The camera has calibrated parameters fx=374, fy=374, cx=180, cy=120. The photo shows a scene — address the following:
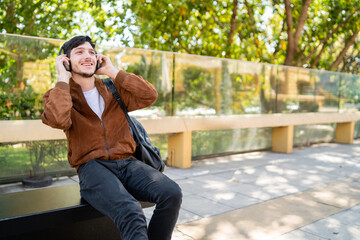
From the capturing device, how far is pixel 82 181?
2857 mm

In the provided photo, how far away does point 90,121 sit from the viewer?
297cm

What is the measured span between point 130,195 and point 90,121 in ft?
2.34

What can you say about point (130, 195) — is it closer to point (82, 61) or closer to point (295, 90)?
point (82, 61)

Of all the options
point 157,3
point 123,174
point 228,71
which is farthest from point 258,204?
point 157,3

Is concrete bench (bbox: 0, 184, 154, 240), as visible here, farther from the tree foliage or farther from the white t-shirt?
the tree foliage

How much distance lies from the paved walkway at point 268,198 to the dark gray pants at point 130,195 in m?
0.99

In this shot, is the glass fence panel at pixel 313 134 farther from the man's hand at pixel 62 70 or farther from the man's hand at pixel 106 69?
the man's hand at pixel 62 70

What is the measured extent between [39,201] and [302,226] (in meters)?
2.67

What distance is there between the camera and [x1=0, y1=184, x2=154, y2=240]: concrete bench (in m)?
2.55

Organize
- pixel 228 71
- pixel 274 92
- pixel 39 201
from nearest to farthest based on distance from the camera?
pixel 39 201, pixel 228 71, pixel 274 92

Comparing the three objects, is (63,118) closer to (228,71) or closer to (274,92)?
(228,71)

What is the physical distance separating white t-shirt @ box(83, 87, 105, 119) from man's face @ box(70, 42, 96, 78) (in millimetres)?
153

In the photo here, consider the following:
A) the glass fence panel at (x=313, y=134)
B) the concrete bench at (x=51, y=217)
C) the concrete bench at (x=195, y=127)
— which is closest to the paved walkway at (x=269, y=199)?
the concrete bench at (x=195, y=127)

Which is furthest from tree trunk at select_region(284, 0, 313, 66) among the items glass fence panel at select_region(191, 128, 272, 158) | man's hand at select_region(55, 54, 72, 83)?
man's hand at select_region(55, 54, 72, 83)
